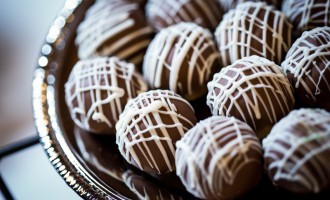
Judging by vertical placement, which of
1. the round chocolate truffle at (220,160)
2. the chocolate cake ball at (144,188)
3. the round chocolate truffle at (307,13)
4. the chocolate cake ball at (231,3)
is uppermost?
the chocolate cake ball at (231,3)

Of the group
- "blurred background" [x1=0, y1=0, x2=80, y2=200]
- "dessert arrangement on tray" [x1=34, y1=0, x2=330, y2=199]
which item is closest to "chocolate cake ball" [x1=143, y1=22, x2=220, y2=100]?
"dessert arrangement on tray" [x1=34, y1=0, x2=330, y2=199]

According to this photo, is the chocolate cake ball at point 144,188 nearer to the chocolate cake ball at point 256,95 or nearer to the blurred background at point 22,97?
the chocolate cake ball at point 256,95

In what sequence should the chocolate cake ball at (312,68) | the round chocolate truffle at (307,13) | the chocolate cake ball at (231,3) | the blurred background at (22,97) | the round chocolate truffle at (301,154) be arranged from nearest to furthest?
the round chocolate truffle at (301,154) → the chocolate cake ball at (312,68) → the round chocolate truffle at (307,13) → the chocolate cake ball at (231,3) → the blurred background at (22,97)

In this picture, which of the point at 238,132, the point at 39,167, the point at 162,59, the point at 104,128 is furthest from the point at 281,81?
the point at 39,167

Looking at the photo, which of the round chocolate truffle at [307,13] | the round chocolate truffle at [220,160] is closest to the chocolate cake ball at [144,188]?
the round chocolate truffle at [220,160]

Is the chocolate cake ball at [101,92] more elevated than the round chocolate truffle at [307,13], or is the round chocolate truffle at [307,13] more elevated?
the chocolate cake ball at [101,92]

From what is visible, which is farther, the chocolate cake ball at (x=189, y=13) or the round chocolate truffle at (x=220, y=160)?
the chocolate cake ball at (x=189, y=13)

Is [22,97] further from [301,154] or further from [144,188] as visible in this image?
[301,154]

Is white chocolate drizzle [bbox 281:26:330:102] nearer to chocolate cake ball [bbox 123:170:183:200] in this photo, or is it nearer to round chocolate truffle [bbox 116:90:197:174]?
round chocolate truffle [bbox 116:90:197:174]
